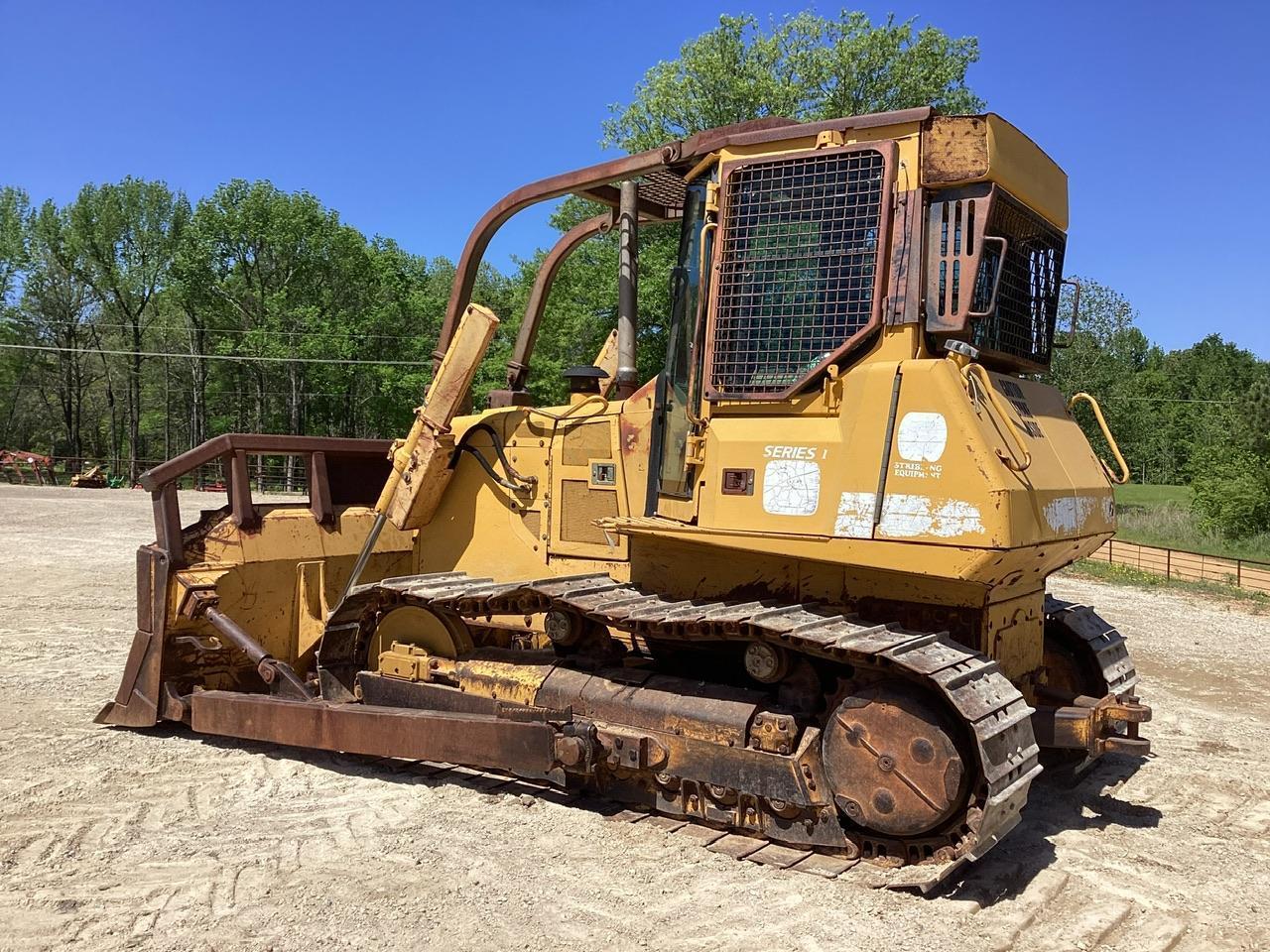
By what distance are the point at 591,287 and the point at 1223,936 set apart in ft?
83.7

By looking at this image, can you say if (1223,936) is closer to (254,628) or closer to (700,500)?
(700,500)

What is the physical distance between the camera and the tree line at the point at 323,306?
27.8 meters

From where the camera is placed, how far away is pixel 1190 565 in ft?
61.7

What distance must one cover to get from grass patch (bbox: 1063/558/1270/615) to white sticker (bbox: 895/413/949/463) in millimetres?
11557

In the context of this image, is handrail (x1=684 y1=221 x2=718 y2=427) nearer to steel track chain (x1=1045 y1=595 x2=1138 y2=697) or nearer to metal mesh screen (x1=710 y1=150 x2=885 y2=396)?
metal mesh screen (x1=710 y1=150 x2=885 y2=396)

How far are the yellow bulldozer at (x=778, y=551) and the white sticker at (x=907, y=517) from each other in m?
0.01

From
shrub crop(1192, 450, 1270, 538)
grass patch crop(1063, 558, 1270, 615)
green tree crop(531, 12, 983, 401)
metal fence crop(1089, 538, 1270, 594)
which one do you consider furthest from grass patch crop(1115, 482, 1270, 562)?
green tree crop(531, 12, 983, 401)

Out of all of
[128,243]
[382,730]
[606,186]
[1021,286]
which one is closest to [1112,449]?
[1021,286]

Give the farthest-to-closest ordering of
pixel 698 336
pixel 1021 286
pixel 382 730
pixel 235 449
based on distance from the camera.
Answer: pixel 235 449
pixel 382 730
pixel 1021 286
pixel 698 336

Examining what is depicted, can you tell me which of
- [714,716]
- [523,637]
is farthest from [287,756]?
[714,716]

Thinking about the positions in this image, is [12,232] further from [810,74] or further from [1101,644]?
[1101,644]

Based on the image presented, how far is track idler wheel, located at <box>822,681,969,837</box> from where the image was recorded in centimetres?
420

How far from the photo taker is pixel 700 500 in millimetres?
4973

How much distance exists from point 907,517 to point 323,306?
A: 44.0 metres
